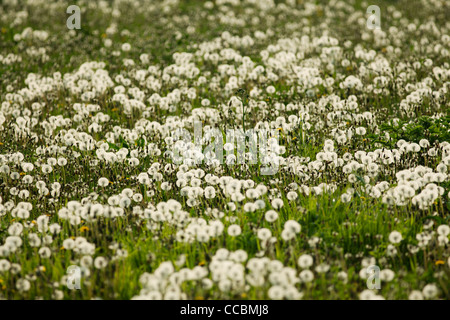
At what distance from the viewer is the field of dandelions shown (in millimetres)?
4145

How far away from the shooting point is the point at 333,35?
12023 mm

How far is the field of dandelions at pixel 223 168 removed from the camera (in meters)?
4.14

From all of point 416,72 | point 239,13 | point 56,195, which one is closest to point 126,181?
point 56,195

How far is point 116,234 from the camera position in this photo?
196 inches

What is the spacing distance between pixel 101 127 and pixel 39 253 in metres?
3.25

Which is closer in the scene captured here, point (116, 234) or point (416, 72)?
point (116, 234)

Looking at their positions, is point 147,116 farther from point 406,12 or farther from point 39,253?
point 406,12

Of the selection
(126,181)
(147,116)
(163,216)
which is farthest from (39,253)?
(147,116)

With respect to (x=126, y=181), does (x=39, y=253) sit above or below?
below

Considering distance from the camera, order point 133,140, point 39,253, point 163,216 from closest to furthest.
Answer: point 39,253 < point 163,216 < point 133,140

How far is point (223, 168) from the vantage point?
618cm

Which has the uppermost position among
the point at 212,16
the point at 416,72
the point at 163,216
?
the point at 212,16
